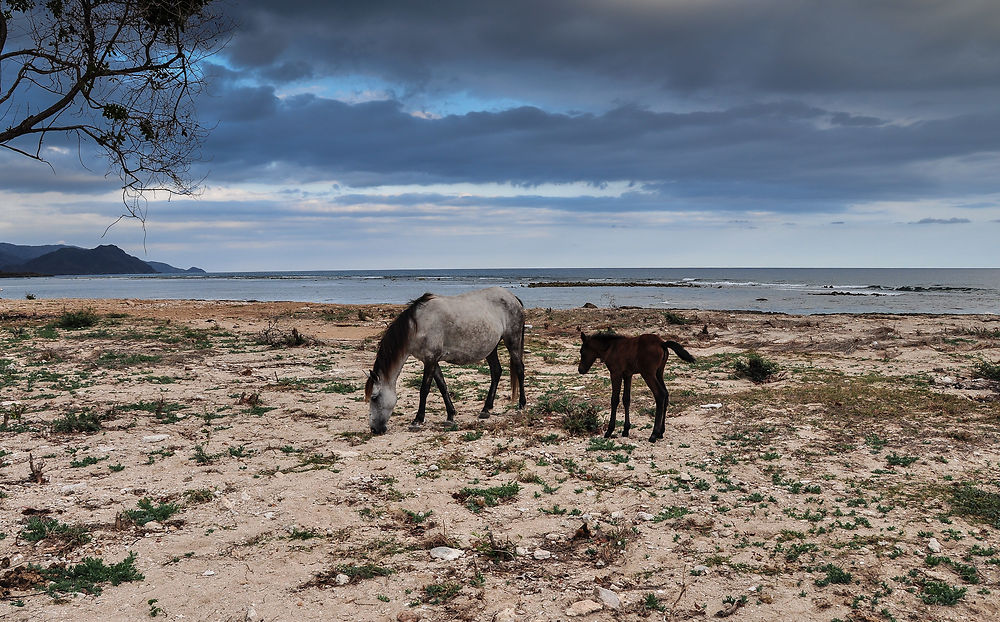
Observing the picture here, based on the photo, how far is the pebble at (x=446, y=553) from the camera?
5.09 m

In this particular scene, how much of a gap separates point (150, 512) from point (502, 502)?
374cm

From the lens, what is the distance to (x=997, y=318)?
99.2 feet

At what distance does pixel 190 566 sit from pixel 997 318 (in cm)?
3910

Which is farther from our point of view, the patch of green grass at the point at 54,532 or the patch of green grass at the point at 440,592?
the patch of green grass at the point at 54,532

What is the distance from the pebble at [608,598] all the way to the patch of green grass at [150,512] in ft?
14.7

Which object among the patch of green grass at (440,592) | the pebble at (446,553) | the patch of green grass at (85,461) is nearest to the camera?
the patch of green grass at (440,592)

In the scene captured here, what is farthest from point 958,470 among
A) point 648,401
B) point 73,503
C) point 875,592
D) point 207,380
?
point 207,380

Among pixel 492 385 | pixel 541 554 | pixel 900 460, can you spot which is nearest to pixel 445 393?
pixel 492 385

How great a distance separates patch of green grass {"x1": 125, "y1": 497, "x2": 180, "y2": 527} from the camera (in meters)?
5.71

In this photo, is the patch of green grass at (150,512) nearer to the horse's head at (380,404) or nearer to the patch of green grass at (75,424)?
the horse's head at (380,404)

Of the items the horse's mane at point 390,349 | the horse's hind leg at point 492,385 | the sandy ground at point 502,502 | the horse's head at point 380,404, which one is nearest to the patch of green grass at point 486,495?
the sandy ground at point 502,502

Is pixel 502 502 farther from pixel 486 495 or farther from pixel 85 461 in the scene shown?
pixel 85 461

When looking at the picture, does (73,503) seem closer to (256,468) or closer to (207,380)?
(256,468)

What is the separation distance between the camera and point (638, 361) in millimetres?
8656
